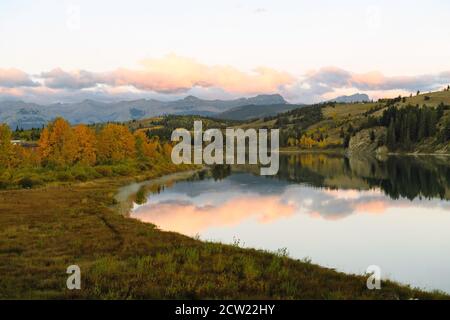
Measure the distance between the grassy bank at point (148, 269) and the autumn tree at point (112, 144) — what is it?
256 ft

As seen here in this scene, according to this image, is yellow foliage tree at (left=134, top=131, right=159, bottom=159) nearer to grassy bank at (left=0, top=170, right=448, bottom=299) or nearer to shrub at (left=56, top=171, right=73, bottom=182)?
shrub at (left=56, top=171, right=73, bottom=182)

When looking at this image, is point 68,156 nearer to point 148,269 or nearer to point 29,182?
point 29,182

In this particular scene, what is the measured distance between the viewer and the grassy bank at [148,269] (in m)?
17.0

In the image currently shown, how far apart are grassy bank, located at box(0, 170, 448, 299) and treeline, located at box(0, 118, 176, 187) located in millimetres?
47477

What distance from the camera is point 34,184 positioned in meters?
74.2

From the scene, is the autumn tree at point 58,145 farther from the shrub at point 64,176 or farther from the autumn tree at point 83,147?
the shrub at point 64,176

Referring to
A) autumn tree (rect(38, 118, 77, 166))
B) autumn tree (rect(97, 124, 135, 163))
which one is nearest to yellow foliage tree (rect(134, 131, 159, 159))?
autumn tree (rect(97, 124, 135, 163))

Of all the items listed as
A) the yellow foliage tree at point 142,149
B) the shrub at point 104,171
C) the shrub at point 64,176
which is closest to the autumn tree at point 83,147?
the shrub at point 104,171

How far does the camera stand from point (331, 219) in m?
50.5

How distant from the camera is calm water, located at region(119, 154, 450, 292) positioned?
31.1 meters

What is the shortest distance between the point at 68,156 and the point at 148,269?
261 feet
